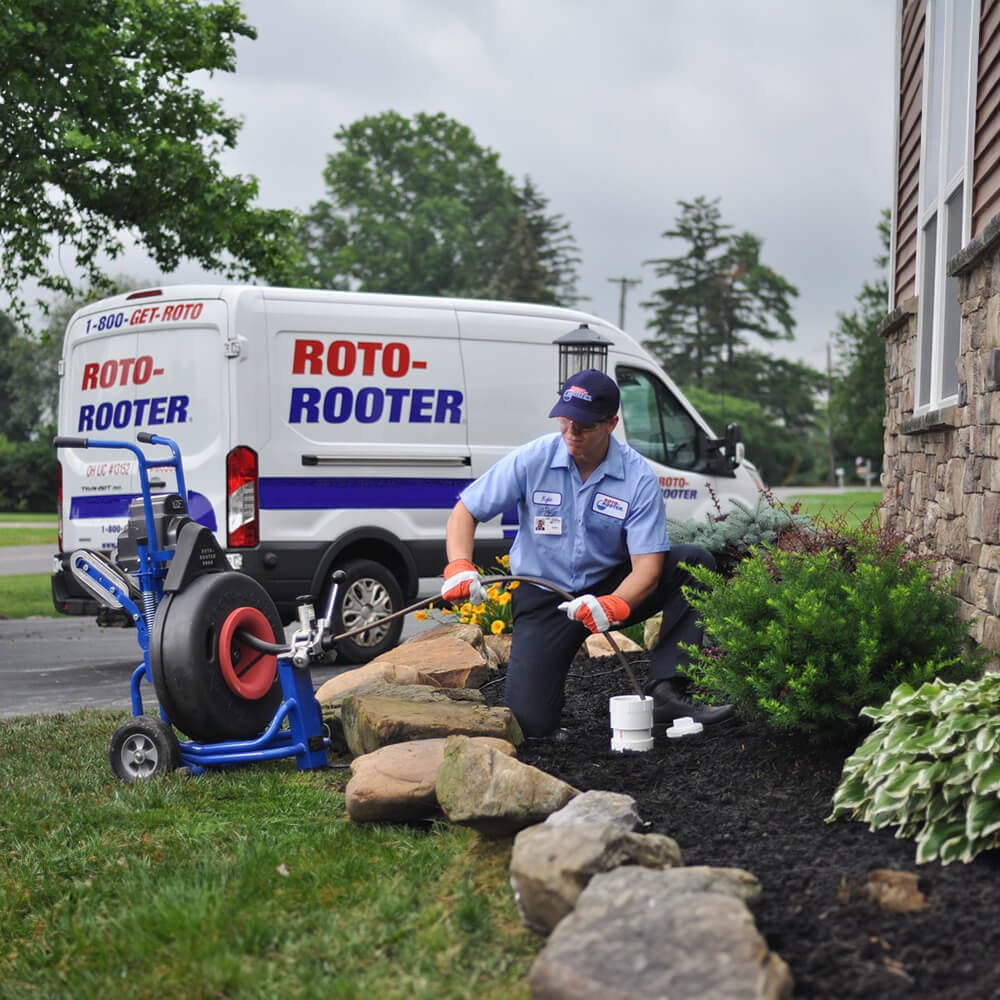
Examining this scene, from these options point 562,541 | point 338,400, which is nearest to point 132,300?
point 338,400

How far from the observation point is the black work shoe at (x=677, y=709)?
5.46 meters

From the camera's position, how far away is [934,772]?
3.61 meters

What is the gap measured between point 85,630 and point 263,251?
4749 mm

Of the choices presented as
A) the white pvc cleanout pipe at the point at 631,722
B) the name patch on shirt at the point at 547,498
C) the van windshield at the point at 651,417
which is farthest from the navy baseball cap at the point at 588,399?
the van windshield at the point at 651,417

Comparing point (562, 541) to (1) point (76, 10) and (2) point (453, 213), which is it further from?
(2) point (453, 213)

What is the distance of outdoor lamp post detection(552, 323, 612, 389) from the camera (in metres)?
10.2

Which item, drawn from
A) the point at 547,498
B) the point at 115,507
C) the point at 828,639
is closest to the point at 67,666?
the point at 115,507

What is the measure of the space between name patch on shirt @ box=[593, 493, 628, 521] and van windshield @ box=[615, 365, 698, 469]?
5.26 meters

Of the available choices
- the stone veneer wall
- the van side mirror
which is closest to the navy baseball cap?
the stone veneer wall

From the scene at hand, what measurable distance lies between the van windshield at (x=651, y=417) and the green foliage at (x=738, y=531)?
279cm

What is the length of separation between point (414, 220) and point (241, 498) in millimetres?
52936

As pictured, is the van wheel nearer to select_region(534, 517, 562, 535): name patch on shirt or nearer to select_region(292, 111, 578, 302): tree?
select_region(534, 517, 562, 535): name patch on shirt

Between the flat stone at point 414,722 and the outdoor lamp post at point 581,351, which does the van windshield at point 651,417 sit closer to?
the outdoor lamp post at point 581,351

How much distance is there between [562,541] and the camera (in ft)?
19.0
